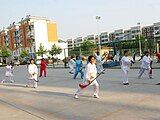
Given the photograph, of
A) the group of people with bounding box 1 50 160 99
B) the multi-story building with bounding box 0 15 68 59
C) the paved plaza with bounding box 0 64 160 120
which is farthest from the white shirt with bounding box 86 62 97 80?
the multi-story building with bounding box 0 15 68 59

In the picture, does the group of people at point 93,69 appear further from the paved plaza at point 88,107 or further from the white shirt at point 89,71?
the paved plaza at point 88,107

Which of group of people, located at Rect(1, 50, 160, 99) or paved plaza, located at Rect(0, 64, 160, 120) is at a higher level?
group of people, located at Rect(1, 50, 160, 99)

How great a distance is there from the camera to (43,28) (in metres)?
107

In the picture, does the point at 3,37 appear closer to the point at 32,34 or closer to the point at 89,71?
the point at 32,34

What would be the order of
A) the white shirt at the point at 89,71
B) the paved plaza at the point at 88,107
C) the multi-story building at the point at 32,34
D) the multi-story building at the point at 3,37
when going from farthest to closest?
the multi-story building at the point at 3,37, the multi-story building at the point at 32,34, the white shirt at the point at 89,71, the paved plaza at the point at 88,107

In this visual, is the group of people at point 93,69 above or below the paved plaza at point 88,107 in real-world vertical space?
above

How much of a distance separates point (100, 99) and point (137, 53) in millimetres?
30068

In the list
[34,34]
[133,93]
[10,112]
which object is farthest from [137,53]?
[34,34]

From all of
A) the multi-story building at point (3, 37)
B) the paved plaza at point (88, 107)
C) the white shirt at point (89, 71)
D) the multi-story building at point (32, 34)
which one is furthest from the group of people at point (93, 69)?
the multi-story building at point (3, 37)

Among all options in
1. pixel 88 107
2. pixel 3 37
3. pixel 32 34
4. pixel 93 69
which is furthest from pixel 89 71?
pixel 3 37

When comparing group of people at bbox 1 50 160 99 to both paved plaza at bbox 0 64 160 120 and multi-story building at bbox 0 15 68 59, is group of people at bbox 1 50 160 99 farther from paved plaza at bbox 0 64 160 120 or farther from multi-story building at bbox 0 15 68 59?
multi-story building at bbox 0 15 68 59

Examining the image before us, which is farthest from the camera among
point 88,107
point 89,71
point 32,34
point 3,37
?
point 3,37

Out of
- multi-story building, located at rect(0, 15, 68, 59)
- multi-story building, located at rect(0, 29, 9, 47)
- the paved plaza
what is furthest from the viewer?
multi-story building, located at rect(0, 29, 9, 47)

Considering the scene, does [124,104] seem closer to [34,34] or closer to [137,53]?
[137,53]
